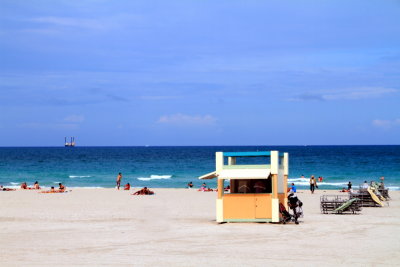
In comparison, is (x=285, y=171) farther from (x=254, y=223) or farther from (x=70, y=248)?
(x=70, y=248)

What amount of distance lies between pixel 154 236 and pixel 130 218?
5575 mm

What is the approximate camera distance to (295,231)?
17.9 meters

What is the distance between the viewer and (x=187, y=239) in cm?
1644

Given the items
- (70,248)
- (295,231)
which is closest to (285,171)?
(295,231)

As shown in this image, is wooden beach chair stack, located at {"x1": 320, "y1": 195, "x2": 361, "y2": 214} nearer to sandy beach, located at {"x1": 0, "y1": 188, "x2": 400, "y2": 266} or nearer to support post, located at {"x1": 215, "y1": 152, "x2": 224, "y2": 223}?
sandy beach, located at {"x1": 0, "y1": 188, "x2": 400, "y2": 266}

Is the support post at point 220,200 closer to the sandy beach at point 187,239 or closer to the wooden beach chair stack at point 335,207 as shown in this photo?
the sandy beach at point 187,239

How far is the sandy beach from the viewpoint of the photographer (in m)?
13.4

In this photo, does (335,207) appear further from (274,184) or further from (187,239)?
(187,239)

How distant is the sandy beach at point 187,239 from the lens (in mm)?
13383

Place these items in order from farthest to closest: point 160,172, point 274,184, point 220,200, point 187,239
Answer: point 160,172 → point 220,200 → point 274,184 → point 187,239

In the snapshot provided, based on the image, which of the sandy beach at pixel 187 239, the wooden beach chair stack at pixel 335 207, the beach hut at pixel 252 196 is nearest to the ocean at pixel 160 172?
the wooden beach chair stack at pixel 335 207

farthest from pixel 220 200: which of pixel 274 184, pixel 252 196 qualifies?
pixel 274 184

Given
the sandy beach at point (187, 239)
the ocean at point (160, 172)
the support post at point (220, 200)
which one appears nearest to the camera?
the sandy beach at point (187, 239)

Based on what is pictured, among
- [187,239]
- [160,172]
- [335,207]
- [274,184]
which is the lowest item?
[187,239]
